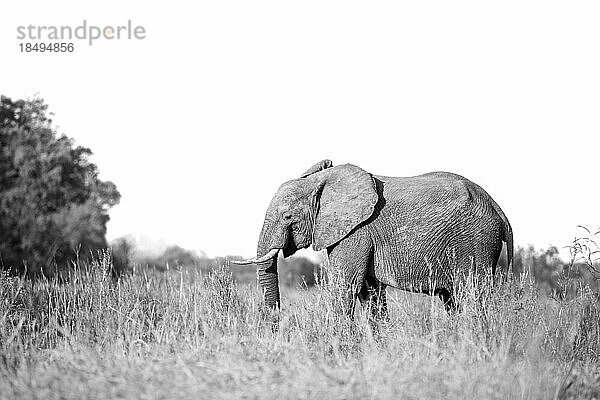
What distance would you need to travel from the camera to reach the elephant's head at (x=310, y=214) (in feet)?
31.1

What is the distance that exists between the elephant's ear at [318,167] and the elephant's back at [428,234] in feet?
3.37

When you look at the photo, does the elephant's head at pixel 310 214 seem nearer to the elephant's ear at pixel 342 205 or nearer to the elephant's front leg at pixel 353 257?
the elephant's ear at pixel 342 205

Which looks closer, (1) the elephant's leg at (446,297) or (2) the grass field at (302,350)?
(2) the grass field at (302,350)

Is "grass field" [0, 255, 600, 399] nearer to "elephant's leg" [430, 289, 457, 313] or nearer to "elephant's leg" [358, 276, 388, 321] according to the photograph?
"elephant's leg" [358, 276, 388, 321]

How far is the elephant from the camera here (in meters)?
9.47

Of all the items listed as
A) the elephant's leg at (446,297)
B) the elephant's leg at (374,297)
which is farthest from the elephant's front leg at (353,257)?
the elephant's leg at (446,297)

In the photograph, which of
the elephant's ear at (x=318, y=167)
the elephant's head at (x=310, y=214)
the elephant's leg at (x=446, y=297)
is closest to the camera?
the elephant's head at (x=310, y=214)

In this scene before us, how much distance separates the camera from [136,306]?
911 cm

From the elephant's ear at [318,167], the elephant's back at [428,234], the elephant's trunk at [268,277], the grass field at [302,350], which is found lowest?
the grass field at [302,350]

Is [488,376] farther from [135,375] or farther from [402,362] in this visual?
[135,375]

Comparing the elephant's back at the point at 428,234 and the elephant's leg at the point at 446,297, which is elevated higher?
the elephant's back at the point at 428,234

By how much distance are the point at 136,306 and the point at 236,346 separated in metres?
2.49

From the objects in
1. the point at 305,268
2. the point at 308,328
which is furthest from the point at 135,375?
the point at 305,268

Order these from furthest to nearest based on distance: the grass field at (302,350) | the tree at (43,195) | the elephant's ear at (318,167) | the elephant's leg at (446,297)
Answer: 1. the tree at (43,195)
2. the elephant's ear at (318,167)
3. the elephant's leg at (446,297)
4. the grass field at (302,350)
